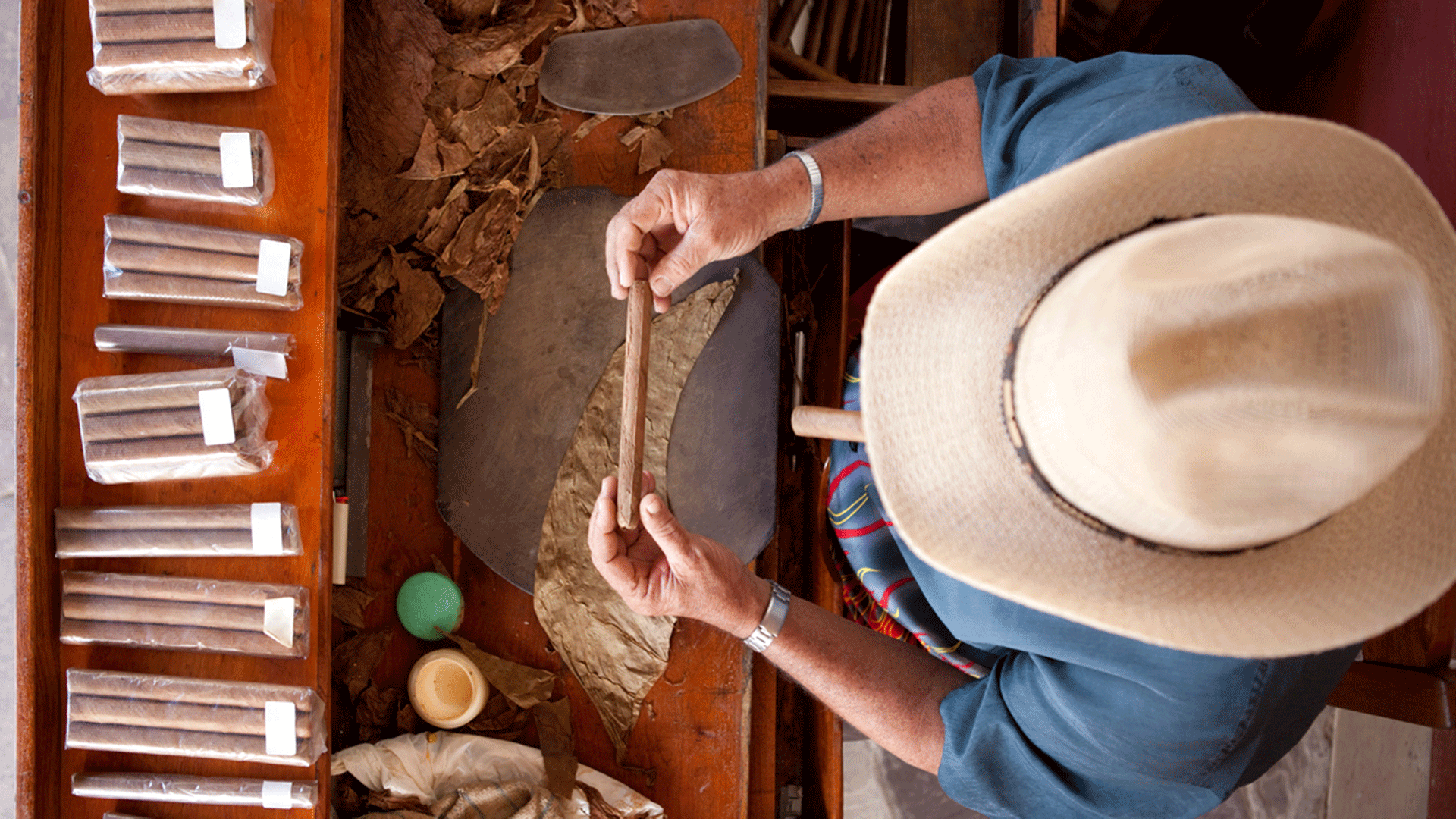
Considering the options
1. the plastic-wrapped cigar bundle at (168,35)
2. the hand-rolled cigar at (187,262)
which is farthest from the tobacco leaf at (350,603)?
the plastic-wrapped cigar bundle at (168,35)

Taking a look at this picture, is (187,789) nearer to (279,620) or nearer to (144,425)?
(279,620)

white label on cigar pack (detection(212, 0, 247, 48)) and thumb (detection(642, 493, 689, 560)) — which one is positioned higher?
white label on cigar pack (detection(212, 0, 247, 48))

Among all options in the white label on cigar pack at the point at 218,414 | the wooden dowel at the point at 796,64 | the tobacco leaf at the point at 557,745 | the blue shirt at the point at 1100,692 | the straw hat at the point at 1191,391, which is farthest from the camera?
the wooden dowel at the point at 796,64

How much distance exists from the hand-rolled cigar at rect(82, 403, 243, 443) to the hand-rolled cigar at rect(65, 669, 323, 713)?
0.38m

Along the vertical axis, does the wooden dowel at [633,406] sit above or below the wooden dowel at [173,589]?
above

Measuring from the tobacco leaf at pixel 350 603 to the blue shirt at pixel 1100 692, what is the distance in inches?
41.6

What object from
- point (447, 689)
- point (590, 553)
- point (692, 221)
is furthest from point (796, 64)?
point (447, 689)

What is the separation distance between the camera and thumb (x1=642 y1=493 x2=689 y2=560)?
A: 1242mm

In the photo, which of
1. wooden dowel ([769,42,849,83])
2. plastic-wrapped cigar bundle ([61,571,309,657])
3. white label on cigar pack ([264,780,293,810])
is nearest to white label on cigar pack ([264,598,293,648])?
plastic-wrapped cigar bundle ([61,571,309,657])

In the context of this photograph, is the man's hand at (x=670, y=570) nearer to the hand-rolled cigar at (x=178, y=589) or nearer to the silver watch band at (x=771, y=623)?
the silver watch band at (x=771, y=623)

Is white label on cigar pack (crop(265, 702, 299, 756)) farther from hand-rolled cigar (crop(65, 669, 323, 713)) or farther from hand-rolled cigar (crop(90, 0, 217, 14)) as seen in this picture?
hand-rolled cigar (crop(90, 0, 217, 14))

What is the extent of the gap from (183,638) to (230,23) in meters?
0.97

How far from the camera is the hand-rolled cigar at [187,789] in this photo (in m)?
1.26

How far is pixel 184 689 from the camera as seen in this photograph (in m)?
1.26
